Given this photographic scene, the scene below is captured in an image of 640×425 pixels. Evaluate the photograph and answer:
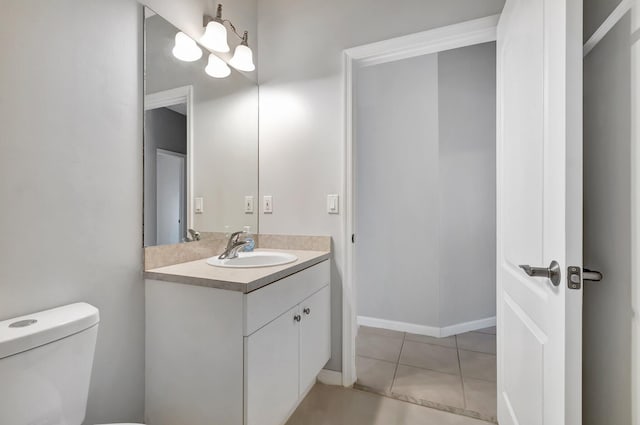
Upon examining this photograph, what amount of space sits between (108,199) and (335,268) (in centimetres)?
121

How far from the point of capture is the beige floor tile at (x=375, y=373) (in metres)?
1.78

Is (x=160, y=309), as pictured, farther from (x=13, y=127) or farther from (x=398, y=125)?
(x=398, y=125)

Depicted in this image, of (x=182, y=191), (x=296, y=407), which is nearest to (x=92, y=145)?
(x=182, y=191)

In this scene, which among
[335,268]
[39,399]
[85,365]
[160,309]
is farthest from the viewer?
[335,268]

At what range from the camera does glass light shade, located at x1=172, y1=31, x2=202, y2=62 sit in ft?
4.68

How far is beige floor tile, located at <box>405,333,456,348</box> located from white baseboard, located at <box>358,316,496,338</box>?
0.12 feet

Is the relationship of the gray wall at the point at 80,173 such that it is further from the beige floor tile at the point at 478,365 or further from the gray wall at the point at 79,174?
the beige floor tile at the point at 478,365

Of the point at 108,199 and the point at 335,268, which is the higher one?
the point at 108,199

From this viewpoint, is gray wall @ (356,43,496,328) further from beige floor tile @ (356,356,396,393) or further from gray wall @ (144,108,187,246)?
gray wall @ (144,108,187,246)

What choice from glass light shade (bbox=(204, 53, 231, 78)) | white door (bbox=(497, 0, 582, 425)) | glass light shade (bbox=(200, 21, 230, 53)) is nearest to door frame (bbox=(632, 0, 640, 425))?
white door (bbox=(497, 0, 582, 425))

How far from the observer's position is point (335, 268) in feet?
5.93

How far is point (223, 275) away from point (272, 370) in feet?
1.50

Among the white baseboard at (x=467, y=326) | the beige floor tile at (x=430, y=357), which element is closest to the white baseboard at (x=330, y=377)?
the beige floor tile at (x=430, y=357)

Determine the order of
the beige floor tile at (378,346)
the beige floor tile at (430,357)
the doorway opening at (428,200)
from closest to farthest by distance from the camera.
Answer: the beige floor tile at (430,357) < the beige floor tile at (378,346) < the doorway opening at (428,200)
